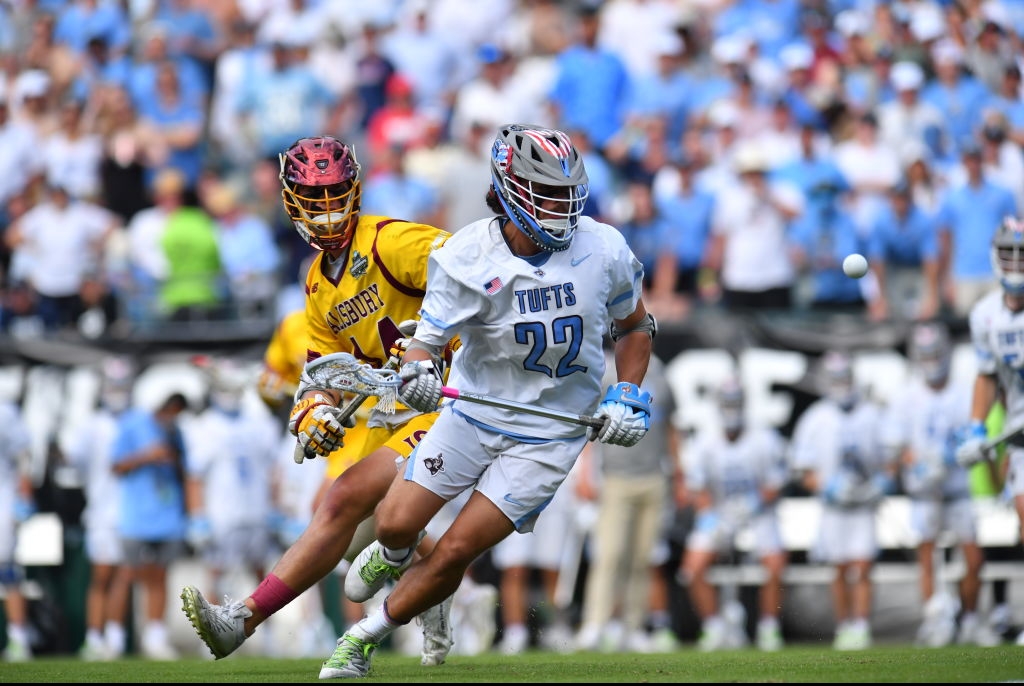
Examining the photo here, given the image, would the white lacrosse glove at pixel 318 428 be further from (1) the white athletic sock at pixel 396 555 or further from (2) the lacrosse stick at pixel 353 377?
(1) the white athletic sock at pixel 396 555

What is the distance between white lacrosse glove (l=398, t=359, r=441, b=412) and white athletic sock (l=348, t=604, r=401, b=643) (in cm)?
106

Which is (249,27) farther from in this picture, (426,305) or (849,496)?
(426,305)

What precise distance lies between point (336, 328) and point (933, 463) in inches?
271

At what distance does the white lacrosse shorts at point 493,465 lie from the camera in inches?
303

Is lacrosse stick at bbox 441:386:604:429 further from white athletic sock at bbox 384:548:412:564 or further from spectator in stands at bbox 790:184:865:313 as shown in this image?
spectator in stands at bbox 790:184:865:313

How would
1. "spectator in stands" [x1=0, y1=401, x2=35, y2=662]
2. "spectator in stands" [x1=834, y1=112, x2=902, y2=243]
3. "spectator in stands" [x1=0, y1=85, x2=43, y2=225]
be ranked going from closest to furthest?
1. "spectator in stands" [x1=0, y1=401, x2=35, y2=662]
2. "spectator in stands" [x1=834, y1=112, x2=902, y2=243]
3. "spectator in stands" [x1=0, y1=85, x2=43, y2=225]

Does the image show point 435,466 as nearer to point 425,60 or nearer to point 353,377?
point 353,377

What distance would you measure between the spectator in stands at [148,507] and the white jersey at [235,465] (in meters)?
0.28

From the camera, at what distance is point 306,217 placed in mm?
8523

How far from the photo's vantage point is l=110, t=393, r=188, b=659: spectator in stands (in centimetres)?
1472

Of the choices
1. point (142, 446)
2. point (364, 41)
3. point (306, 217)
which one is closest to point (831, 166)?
point (364, 41)

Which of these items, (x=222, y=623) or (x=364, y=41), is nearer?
(x=222, y=623)

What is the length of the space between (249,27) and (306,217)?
10770 mm

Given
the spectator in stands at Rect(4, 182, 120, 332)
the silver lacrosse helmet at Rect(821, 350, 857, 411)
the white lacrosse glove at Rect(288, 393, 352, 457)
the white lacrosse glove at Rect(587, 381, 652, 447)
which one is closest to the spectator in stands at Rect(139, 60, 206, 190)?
the spectator in stands at Rect(4, 182, 120, 332)
